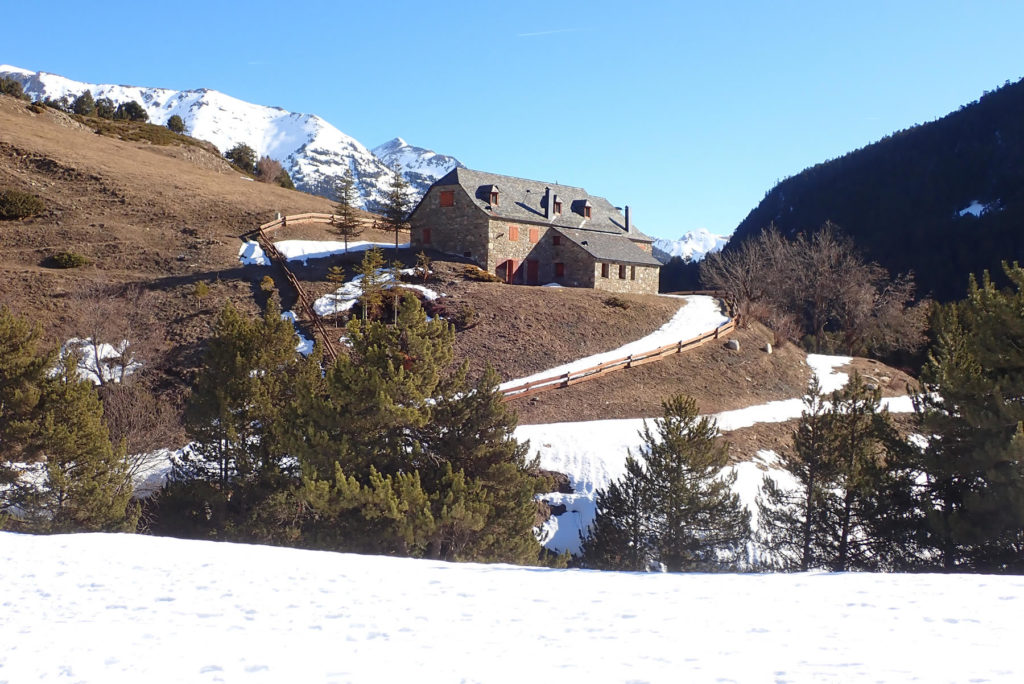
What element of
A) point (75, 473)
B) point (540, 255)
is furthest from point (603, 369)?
point (75, 473)

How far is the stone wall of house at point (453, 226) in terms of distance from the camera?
44.5m

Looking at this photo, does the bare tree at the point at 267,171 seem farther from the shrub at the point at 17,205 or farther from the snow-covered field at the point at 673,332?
the snow-covered field at the point at 673,332

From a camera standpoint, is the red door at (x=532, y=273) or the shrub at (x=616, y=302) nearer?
the shrub at (x=616, y=302)

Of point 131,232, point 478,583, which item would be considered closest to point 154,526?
point 478,583

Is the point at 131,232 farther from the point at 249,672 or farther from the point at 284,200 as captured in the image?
the point at 249,672

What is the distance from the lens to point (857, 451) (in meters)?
18.6

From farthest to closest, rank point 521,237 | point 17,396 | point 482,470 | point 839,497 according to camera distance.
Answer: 1. point 521,237
2. point 839,497
3. point 482,470
4. point 17,396

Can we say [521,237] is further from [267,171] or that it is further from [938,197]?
[938,197]

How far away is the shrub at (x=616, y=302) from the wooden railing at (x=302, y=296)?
1717 cm

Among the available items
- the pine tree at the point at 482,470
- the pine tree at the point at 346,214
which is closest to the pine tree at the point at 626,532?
the pine tree at the point at 482,470

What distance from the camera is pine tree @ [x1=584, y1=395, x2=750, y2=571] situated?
18.2 meters

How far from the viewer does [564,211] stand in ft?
163

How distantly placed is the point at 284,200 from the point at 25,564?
56.7 m

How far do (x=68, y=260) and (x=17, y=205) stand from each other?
11.7 metres
